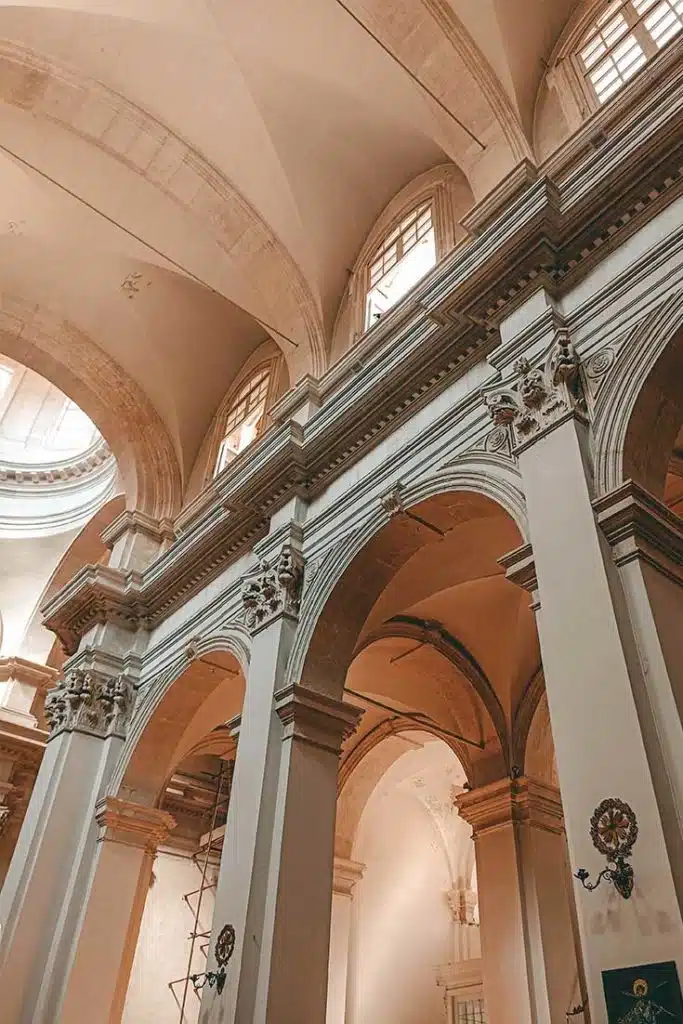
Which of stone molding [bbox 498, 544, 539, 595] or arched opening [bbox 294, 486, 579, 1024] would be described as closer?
stone molding [bbox 498, 544, 539, 595]

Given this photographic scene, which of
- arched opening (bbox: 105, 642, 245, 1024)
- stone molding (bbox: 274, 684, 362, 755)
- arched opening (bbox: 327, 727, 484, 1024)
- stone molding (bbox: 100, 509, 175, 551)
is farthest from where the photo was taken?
arched opening (bbox: 327, 727, 484, 1024)

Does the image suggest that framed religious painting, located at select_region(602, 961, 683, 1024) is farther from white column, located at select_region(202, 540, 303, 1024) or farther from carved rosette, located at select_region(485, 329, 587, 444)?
carved rosette, located at select_region(485, 329, 587, 444)

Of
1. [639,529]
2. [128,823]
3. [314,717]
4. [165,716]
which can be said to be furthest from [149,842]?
[639,529]

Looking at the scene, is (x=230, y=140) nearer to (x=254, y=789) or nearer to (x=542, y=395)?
(x=542, y=395)

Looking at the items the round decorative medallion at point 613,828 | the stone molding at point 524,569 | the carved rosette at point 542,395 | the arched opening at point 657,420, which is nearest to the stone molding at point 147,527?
the carved rosette at point 542,395

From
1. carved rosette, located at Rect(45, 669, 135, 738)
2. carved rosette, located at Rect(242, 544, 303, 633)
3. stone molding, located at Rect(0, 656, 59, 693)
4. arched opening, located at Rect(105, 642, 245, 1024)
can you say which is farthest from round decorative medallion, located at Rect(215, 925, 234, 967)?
stone molding, located at Rect(0, 656, 59, 693)

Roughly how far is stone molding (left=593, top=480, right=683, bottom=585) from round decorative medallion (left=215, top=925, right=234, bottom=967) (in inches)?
153

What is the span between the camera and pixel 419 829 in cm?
1619

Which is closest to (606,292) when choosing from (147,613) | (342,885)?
(147,613)

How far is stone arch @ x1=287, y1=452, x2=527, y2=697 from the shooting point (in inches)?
285

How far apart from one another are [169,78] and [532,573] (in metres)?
→ 7.73

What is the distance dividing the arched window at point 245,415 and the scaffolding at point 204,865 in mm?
5477

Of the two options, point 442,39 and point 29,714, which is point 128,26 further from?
point 29,714

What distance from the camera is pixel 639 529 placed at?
15.6 feet
